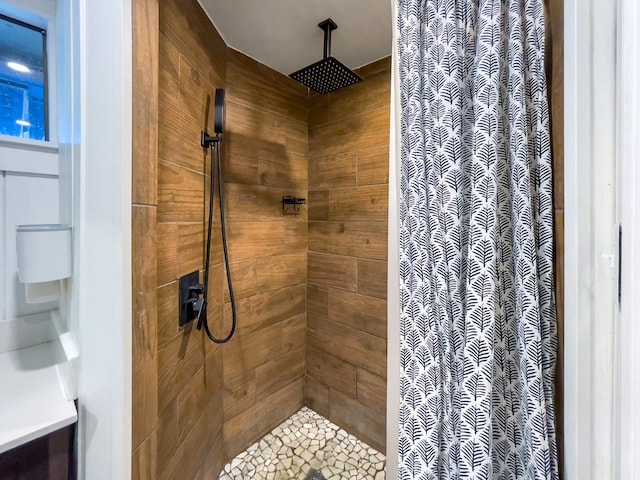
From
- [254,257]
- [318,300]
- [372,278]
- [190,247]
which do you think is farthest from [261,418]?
[190,247]

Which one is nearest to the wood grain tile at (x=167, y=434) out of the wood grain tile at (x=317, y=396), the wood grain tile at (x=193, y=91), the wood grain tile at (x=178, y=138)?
the wood grain tile at (x=178, y=138)

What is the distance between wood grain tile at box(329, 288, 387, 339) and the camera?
150 centimetres

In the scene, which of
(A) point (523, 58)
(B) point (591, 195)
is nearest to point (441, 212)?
(B) point (591, 195)

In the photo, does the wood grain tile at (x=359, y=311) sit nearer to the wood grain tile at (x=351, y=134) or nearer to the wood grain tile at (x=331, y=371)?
the wood grain tile at (x=331, y=371)

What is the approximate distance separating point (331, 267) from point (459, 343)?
1.09 metres

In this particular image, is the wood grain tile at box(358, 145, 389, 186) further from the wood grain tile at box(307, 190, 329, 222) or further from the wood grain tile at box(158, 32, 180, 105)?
the wood grain tile at box(158, 32, 180, 105)

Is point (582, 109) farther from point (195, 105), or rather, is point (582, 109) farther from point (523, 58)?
point (195, 105)

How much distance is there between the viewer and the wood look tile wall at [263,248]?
1.45 m

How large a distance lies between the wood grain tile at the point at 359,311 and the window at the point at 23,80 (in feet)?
5.05

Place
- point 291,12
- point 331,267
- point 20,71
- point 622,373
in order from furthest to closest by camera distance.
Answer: point 331,267
point 291,12
point 20,71
point 622,373

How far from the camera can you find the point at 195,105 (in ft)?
3.53

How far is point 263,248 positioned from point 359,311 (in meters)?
0.71

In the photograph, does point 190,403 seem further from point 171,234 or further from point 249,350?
point 171,234

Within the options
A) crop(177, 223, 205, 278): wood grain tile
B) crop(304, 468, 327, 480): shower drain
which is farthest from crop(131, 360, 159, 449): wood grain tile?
crop(304, 468, 327, 480): shower drain
